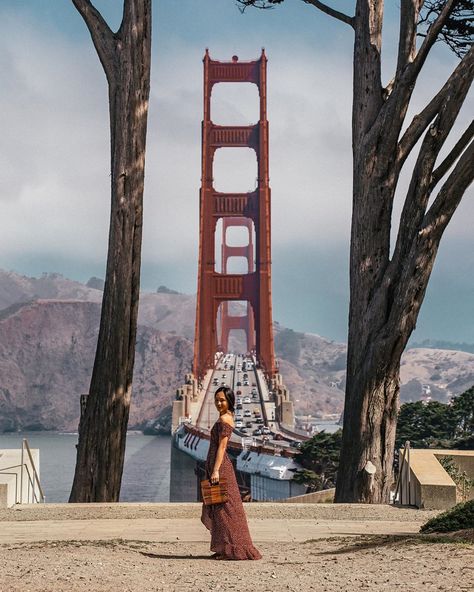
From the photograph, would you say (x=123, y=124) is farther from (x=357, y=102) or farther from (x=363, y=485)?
(x=363, y=485)

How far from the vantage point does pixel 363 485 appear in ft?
33.8

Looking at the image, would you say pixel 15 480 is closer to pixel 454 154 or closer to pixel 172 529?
pixel 172 529

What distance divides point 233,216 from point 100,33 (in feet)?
212

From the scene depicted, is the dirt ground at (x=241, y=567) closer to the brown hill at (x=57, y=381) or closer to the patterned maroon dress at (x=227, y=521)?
the patterned maroon dress at (x=227, y=521)

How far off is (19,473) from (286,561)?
19.1 ft

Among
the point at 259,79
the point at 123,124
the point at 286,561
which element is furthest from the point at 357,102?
the point at 259,79

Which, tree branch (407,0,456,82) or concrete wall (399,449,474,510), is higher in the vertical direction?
tree branch (407,0,456,82)

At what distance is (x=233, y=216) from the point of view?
7556 cm

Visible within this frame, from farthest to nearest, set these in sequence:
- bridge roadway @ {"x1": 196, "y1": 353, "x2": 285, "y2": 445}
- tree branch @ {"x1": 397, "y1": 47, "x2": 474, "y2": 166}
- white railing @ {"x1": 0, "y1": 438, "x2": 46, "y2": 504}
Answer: bridge roadway @ {"x1": 196, "y1": 353, "x2": 285, "y2": 445}
white railing @ {"x1": 0, "y1": 438, "x2": 46, "y2": 504}
tree branch @ {"x1": 397, "y1": 47, "x2": 474, "y2": 166}

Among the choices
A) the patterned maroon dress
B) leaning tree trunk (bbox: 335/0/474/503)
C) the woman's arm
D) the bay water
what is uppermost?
leaning tree trunk (bbox: 335/0/474/503)

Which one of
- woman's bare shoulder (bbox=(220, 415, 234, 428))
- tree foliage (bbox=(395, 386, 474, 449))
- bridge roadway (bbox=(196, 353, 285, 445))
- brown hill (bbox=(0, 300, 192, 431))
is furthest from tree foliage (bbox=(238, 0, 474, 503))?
brown hill (bbox=(0, 300, 192, 431))

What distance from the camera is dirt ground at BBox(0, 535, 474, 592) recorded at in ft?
16.2

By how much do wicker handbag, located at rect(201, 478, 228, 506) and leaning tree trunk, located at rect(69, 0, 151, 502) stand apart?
4.21 meters

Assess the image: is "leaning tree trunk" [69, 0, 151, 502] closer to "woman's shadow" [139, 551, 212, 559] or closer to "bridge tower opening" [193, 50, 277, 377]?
"woman's shadow" [139, 551, 212, 559]
